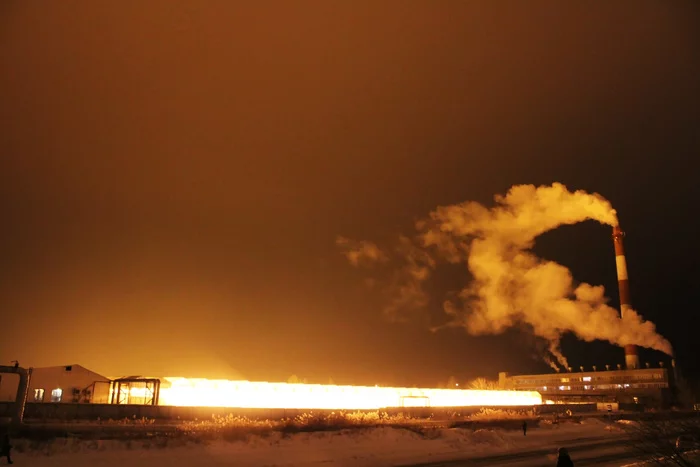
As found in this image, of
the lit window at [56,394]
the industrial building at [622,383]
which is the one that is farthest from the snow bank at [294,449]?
the industrial building at [622,383]

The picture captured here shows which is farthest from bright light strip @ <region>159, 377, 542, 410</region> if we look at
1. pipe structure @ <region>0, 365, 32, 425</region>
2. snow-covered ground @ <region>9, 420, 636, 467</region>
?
pipe structure @ <region>0, 365, 32, 425</region>

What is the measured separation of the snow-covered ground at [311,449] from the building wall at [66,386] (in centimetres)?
2700

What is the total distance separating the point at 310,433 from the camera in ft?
95.2

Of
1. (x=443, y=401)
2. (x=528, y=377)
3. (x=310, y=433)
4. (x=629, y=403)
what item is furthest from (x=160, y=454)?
(x=528, y=377)

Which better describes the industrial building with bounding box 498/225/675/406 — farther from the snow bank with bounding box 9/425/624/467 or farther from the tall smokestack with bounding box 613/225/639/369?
the snow bank with bounding box 9/425/624/467

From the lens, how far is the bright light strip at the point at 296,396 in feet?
150

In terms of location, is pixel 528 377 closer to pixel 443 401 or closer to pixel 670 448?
pixel 443 401

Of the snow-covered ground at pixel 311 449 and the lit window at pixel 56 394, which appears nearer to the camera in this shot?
the snow-covered ground at pixel 311 449

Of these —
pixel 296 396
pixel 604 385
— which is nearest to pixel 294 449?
pixel 296 396

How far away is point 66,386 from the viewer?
4747 centimetres

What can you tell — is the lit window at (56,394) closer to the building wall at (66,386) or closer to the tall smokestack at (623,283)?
the building wall at (66,386)

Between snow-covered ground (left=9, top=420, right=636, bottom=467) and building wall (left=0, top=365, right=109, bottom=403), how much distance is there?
1063 inches

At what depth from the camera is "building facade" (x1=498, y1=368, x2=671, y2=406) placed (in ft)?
267

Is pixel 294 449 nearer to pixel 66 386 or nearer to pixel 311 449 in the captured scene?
pixel 311 449
